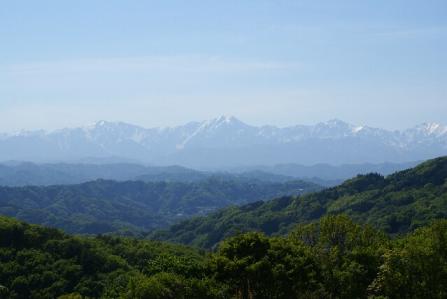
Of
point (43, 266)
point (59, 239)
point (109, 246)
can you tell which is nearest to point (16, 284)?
point (43, 266)

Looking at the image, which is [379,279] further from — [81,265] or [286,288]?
[81,265]

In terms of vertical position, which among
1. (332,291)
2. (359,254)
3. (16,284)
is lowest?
(16,284)

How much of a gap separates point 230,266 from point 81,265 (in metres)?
66.6

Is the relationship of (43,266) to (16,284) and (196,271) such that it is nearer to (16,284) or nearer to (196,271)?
(16,284)

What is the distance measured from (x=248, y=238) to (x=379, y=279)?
12955mm

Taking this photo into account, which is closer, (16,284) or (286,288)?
(286,288)

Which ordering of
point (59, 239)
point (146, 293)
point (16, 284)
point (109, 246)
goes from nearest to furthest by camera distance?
point (146, 293) → point (16, 284) → point (59, 239) → point (109, 246)

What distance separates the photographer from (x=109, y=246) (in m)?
135

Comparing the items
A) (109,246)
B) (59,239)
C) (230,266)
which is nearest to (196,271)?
(230,266)

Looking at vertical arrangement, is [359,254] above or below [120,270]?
above

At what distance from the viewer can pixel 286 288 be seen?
169ft

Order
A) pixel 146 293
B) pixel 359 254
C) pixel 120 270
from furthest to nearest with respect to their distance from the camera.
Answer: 1. pixel 120 270
2. pixel 359 254
3. pixel 146 293

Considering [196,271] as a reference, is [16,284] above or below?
below

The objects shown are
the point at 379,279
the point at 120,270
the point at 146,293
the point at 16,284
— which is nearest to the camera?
the point at 146,293
